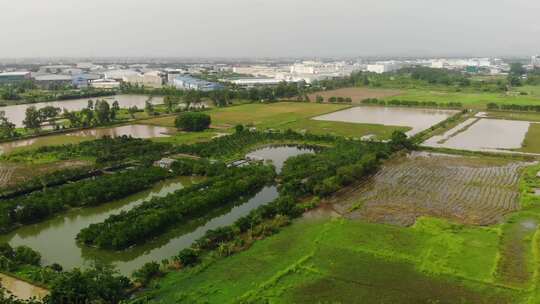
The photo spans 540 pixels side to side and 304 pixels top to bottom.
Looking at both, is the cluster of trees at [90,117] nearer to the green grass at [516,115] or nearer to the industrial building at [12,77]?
the green grass at [516,115]

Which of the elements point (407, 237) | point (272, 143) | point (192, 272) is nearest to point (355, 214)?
point (407, 237)

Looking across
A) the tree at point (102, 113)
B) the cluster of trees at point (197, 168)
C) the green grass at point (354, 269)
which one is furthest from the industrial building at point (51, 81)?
the green grass at point (354, 269)

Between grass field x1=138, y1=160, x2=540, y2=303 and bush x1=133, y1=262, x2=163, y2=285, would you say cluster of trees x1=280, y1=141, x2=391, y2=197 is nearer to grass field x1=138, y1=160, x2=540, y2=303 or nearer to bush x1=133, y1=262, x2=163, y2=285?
grass field x1=138, y1=160, x2=540, y2=303

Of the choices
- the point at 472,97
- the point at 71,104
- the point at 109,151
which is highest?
the point at 472,97

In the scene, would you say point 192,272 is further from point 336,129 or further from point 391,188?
point 336,129

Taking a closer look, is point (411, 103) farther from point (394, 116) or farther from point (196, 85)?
point (196, 85)

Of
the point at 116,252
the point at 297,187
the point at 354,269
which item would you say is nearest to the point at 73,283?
the point at 116,252

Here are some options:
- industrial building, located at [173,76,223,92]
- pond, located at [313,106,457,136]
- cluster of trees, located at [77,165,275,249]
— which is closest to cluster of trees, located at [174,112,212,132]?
pond, located at [313,106,457,136]
